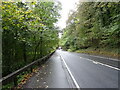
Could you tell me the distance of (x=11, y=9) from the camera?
526 cm

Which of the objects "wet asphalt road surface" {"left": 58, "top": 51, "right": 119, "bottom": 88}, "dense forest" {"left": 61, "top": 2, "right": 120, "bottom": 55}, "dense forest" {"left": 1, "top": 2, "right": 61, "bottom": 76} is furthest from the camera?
"dense forest" {"left": 61, "top": 2, "right": 120, "bottom": 55}

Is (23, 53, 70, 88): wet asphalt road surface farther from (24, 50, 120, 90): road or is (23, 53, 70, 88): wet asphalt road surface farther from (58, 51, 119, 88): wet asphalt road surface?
(58, 51, 119, 88): wet asphalt road surface

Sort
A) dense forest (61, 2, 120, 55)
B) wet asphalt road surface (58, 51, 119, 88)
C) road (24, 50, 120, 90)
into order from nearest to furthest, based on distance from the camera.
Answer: wet asphalt road surface (58, 51, 119, 88), road (24, 50, 120, 90), dense forest (61, 2, 120, 55)

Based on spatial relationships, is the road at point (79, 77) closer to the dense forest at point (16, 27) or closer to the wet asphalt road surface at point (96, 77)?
the wet asphalt road surface at point (96, 77)

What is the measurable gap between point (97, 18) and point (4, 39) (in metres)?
20.3

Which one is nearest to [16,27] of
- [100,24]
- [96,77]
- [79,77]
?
[79,77]

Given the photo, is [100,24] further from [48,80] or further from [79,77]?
[48,80]

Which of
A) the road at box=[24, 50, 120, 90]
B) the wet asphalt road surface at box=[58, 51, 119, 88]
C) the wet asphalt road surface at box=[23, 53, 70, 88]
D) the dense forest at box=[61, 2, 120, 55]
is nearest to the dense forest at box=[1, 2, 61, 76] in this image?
the wet asphalt road surface at box=[23, 53, 70, 88]

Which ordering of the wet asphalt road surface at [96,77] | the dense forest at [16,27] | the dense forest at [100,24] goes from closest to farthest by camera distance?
the dense forest at [16,27] < the wet asphalt road surface at [96,77] < the dense forest at [100,24]

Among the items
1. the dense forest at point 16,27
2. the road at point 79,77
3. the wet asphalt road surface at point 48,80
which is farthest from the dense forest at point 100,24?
the wet asphalt road surface at point 48,80

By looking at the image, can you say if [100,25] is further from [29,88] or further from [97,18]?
[29,88]

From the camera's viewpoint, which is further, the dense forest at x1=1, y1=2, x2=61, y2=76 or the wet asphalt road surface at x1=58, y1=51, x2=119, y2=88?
the wet asphalt road surface at x1=58, y1=51, x2=119, y2=88

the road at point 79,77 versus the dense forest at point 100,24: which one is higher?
the dense forest at point 100,24

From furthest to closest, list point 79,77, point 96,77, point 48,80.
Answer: point 79,77, point 96,77, point 48,80
